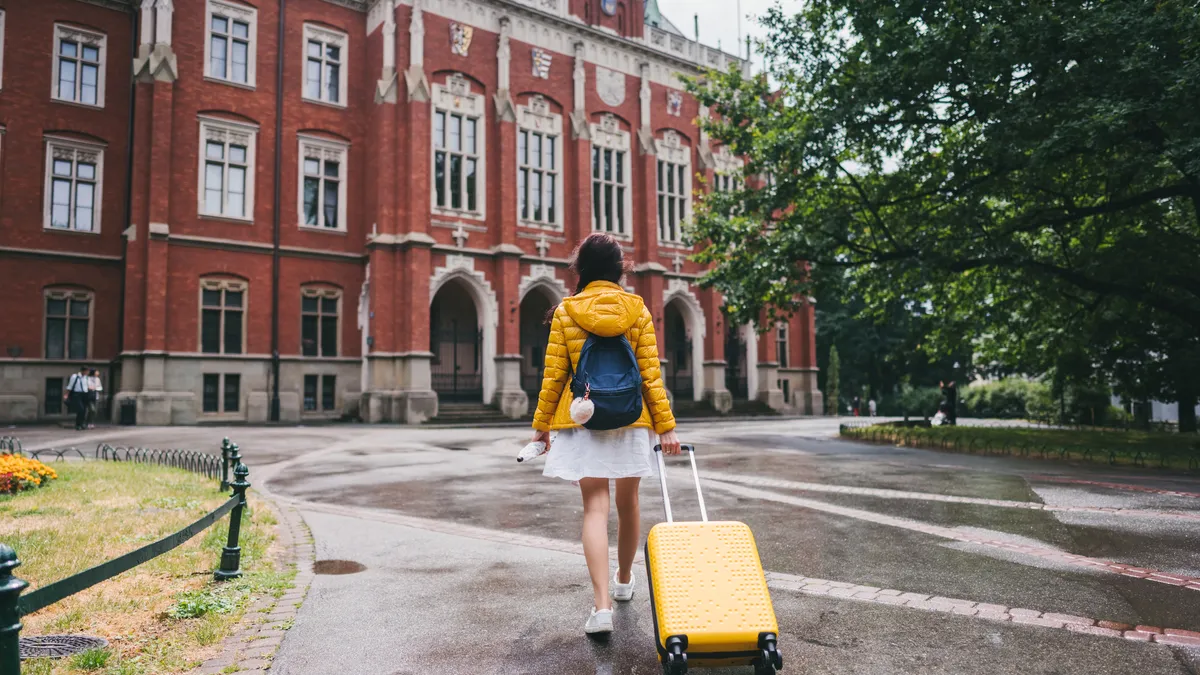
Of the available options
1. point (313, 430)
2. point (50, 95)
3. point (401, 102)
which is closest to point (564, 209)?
point (401, 102)

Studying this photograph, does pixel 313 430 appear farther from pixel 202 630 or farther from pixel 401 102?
pixel 202 630

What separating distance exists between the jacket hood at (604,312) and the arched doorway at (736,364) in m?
30.3

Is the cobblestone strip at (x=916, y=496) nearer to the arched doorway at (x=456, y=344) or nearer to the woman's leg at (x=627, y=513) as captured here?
the woman's leg at (x=627, y=513)

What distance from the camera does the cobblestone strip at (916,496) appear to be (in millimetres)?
7211

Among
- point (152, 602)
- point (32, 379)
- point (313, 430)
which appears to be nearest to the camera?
point (152, 602)

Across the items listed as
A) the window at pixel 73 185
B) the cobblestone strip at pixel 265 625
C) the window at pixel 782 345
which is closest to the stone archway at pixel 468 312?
the window at pixel 73 185

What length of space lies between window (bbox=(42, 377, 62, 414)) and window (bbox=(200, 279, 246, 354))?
13.9 feet

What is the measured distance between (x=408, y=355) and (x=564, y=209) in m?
8.54

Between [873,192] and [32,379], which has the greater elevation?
[873,192]

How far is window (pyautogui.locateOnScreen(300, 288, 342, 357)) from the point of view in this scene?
25.2 meters

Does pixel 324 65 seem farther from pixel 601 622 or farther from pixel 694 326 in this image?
pixel 601 622

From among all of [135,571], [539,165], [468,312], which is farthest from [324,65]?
[135,571]

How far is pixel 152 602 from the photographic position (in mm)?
4348

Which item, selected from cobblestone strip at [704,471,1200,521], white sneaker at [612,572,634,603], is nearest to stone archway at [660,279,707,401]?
cobblestone strip at [704,471,1200,521]
